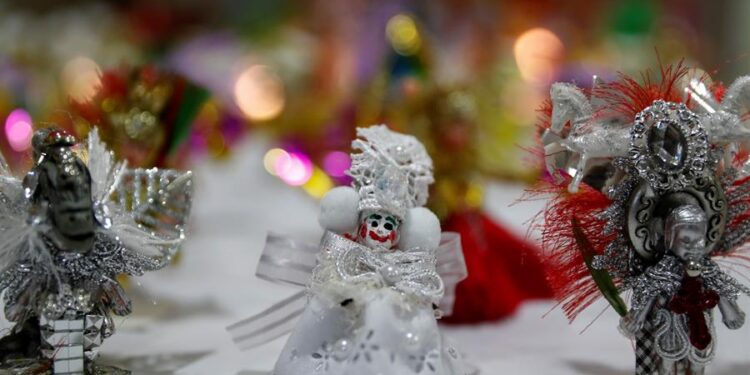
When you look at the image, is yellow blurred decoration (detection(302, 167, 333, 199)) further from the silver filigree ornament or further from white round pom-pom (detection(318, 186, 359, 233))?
the silver filigree ornament

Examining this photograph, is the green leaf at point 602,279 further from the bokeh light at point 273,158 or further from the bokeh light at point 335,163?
the bokeh light at point 273,158

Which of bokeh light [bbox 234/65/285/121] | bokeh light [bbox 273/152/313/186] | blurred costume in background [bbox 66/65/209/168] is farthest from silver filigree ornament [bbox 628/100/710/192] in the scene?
bokeh light [bbox 234/65/285/121]

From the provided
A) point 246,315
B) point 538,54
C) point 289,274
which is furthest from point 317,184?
point 538,54

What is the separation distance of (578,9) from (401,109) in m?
2.03

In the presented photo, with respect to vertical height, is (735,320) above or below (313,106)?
below

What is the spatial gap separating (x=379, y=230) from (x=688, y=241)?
42 centimetres

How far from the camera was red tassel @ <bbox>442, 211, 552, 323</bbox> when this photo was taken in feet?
5.41

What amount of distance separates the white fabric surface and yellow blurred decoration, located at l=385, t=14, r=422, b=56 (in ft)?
1.63

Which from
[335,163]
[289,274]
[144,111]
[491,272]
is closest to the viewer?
[289,274]

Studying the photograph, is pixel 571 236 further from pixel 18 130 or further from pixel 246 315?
pixel 18 130

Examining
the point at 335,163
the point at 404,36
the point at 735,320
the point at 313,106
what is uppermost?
the point at 404,36

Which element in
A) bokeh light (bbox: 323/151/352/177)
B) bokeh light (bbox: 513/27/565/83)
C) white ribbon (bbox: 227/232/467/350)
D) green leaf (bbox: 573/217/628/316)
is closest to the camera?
green leaf (bbox: 573/217/628/316)

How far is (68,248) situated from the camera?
1090 mm

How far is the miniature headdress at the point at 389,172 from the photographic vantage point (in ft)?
3.82
